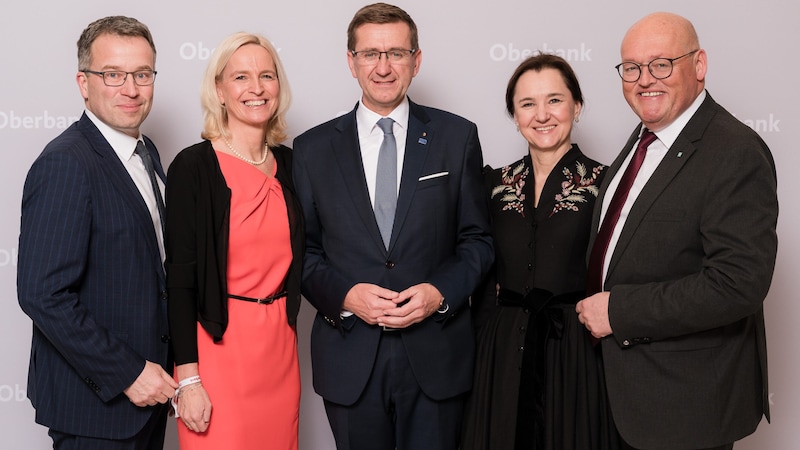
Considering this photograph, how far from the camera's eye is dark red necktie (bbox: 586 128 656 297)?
2.23 metres

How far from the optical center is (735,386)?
209 centimetres

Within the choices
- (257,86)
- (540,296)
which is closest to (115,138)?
(257,86)

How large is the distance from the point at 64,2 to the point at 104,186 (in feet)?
5.15

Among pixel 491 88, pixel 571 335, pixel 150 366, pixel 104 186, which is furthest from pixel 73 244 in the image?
pixel 491 88

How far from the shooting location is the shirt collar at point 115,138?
2.29 m

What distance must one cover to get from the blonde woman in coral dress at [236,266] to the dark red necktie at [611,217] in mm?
914

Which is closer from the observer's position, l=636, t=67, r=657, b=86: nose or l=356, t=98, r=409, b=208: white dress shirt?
l=636, t=67, r=657, b=86: nose

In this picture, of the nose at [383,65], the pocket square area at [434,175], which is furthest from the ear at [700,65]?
the nose at [383,65]

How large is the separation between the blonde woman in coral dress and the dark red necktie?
914 millimetres

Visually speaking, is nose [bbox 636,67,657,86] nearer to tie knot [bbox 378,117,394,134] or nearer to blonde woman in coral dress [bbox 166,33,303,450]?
tie knot [bbox 378,117,394,134]

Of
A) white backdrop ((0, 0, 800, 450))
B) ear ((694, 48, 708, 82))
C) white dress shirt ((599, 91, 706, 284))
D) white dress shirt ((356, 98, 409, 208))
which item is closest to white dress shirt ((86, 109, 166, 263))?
white dress shirt ((356, 98, 409, 208))

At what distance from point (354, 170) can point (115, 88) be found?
758mm

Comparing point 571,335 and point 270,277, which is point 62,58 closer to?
point 270,277

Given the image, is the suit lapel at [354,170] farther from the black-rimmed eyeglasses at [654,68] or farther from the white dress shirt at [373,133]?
the black-rimmed eyeglasses at [654,68]
